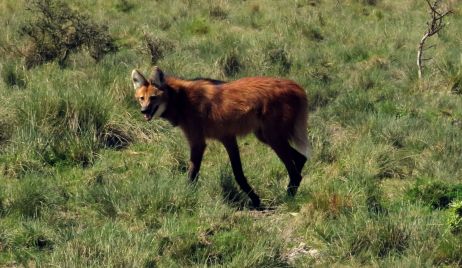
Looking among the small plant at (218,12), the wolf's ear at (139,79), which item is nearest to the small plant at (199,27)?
the small plant at (218,12)

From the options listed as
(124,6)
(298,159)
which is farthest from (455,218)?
(124,6)

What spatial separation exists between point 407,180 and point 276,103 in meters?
1.47

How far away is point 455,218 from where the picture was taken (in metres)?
4.26

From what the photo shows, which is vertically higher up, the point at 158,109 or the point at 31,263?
the point at 158,109

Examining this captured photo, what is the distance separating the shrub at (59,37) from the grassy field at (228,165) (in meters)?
0.16

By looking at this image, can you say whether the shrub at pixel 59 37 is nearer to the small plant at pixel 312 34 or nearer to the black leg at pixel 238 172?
the small plant at pixel 312 34

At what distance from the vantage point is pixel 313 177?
569cm

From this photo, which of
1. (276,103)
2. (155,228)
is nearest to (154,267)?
(155,228)

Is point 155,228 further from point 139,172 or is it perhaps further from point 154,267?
point 139,172

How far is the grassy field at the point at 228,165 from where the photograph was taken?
3982 mm

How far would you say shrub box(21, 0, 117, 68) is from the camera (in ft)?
30.1

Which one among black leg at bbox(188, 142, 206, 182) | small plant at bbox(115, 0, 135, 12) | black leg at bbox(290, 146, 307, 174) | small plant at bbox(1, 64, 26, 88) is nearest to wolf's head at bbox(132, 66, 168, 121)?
black leg at bbox(188, 142, 206, 182)

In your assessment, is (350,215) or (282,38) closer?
(350,215)

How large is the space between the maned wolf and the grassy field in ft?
0.93
